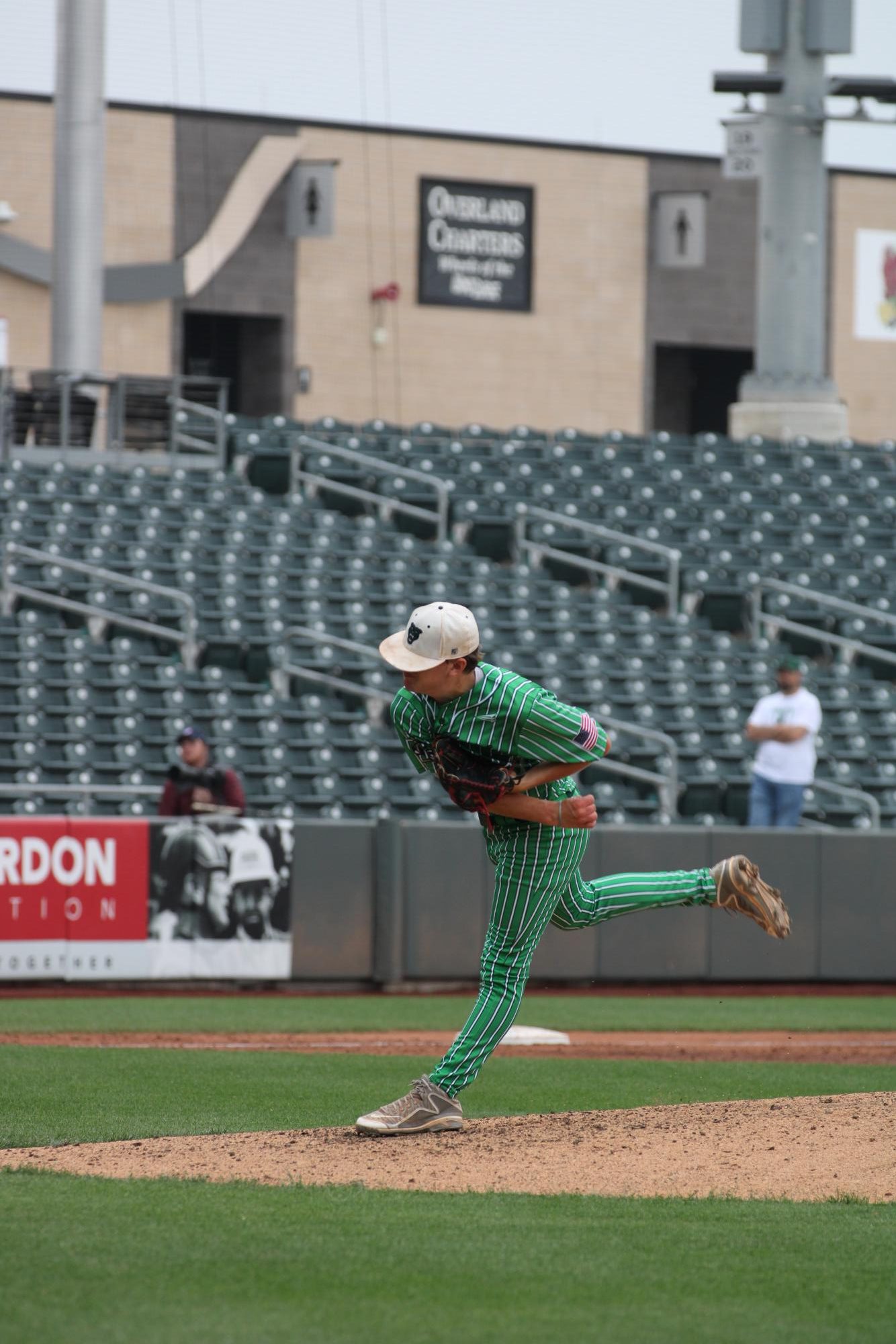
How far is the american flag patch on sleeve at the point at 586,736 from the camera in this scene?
6.39 metres

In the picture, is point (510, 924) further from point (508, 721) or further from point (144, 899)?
point (144, 899)

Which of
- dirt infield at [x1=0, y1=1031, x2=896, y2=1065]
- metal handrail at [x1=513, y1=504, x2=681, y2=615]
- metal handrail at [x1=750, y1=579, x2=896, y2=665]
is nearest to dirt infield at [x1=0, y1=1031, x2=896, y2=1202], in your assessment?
dirt infield at [x1=0, y1=1031, x2=896, y2=1065]

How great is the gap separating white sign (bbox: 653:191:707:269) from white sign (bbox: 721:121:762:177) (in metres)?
5.42

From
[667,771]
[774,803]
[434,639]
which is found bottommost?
[774,803]

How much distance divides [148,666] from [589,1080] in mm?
8848

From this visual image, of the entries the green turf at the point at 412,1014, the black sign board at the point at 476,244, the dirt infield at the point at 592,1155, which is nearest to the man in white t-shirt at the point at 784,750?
the green turf at the point at 412,1014

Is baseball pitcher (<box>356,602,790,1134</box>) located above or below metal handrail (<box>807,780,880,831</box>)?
above

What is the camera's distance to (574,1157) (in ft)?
21.1

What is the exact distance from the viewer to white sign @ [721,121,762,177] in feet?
82.4

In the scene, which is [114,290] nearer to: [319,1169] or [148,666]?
[148,666]

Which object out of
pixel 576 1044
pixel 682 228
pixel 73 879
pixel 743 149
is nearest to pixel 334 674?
pixel 73 879

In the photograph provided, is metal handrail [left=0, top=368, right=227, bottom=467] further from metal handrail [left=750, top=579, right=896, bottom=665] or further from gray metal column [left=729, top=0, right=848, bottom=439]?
gray metal column [left=729, top=0, right=848, bottom=439]

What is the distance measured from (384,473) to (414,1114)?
50.2 ft

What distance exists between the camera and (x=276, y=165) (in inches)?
1124
